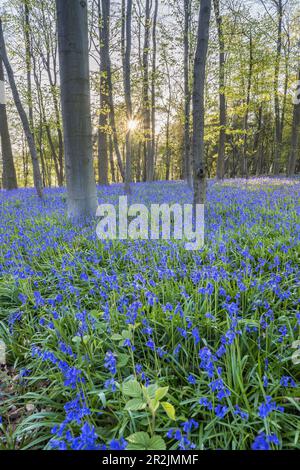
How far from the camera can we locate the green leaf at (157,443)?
136 centimetres

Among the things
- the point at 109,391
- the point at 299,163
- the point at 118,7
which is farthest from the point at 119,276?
the point at 299,163

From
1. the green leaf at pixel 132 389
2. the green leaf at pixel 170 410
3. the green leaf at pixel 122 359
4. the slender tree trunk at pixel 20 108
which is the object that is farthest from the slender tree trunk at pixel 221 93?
the green leaf at pixel 170 410

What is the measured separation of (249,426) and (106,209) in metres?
5.56

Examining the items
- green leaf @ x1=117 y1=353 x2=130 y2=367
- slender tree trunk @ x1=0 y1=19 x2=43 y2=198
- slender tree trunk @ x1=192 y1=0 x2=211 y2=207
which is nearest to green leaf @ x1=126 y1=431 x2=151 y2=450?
green leaf @ x1=117 y1=353 x2=130 y2=367

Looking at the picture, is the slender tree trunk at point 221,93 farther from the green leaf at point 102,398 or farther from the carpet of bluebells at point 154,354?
the green leaf at point 102,398

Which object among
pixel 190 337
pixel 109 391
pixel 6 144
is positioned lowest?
pixel 109 391

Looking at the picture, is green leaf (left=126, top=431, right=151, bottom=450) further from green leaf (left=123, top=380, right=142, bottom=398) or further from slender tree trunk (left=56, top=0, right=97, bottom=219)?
slender tree trunk (left=56, top=0, right=97, bottom=219)

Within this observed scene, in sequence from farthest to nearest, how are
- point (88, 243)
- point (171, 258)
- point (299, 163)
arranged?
point (299, 163) → point (88, 243) → point (171, 258)

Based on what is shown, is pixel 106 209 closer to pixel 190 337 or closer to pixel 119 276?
pixel 119 276

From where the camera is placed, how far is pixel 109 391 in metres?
1.79

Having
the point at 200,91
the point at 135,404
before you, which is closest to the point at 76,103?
the point at 200,91

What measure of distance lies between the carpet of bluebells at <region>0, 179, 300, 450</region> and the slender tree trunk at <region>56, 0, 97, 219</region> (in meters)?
2.00

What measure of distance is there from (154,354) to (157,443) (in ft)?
2.27

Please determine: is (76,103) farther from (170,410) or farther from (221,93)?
(221,93)
